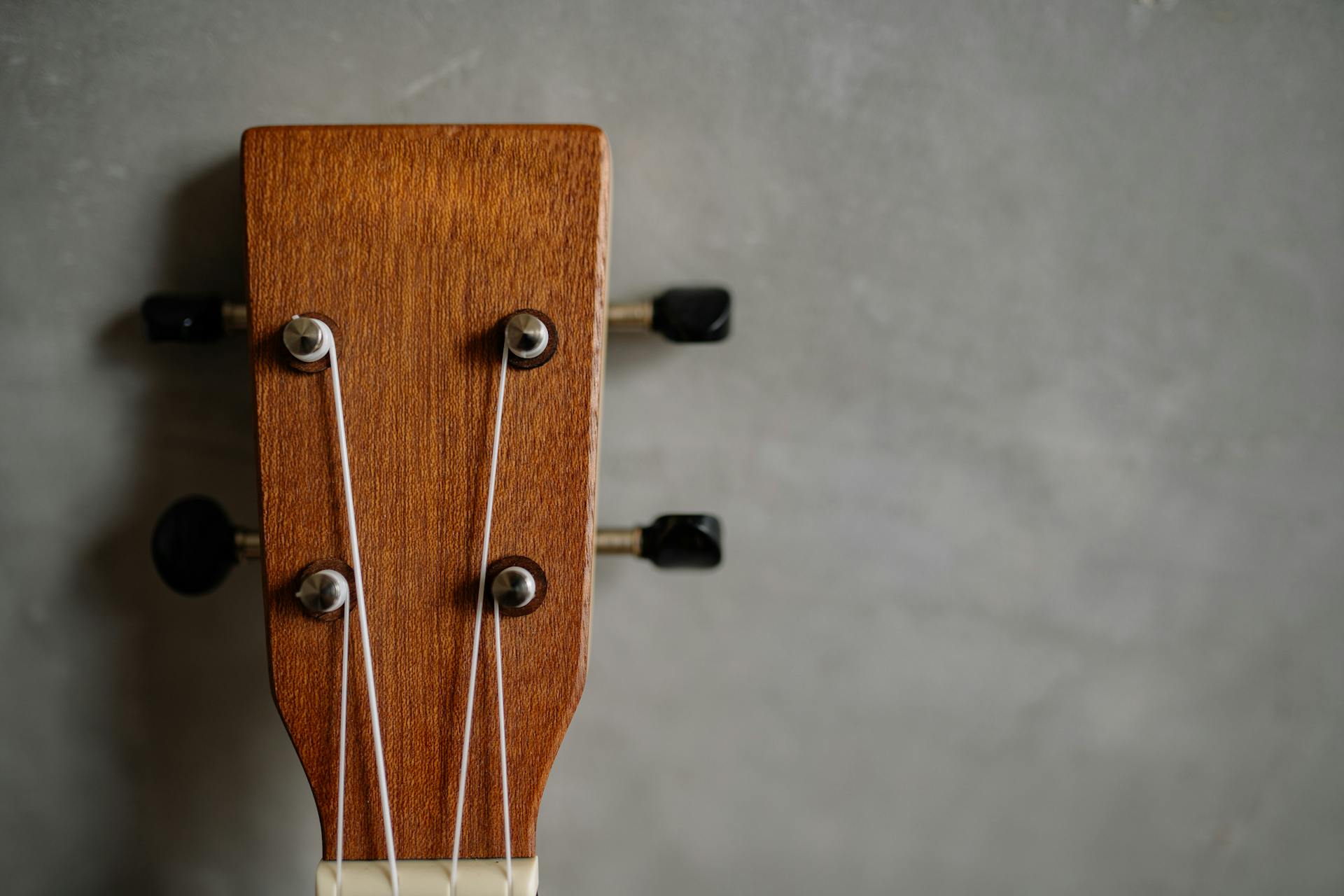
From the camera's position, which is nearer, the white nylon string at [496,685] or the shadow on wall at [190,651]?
the white nylon string at [496,685]

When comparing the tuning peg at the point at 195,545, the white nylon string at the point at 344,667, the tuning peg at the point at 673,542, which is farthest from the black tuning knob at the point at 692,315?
the tuning peg at the point at 195,545

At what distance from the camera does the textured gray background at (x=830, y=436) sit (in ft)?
2.44

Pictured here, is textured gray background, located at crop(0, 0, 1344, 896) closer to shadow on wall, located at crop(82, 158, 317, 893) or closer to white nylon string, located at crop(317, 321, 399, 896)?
shadow on wall, located at crop(82, 158, 317, 893)

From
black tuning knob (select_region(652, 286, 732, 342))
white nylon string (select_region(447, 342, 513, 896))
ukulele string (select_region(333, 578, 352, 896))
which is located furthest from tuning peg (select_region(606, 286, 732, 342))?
ukulele string (select_region(333, 578, 352, 896))

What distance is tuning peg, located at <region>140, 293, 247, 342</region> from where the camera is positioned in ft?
2.29

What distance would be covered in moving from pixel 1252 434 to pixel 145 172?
1023 mm

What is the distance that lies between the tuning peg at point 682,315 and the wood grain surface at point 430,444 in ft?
0.27

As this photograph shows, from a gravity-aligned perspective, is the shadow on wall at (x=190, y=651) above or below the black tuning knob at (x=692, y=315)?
below

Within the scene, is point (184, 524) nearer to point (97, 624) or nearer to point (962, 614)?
point (97, 624)

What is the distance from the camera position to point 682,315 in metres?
0.69

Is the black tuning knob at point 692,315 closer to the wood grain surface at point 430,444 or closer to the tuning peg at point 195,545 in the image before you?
the wood grain surface at point 430,444

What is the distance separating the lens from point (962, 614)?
804mm

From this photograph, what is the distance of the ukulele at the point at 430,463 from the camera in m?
0.61

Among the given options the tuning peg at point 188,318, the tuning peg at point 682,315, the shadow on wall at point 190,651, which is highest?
the tuning peg at point 682,315
